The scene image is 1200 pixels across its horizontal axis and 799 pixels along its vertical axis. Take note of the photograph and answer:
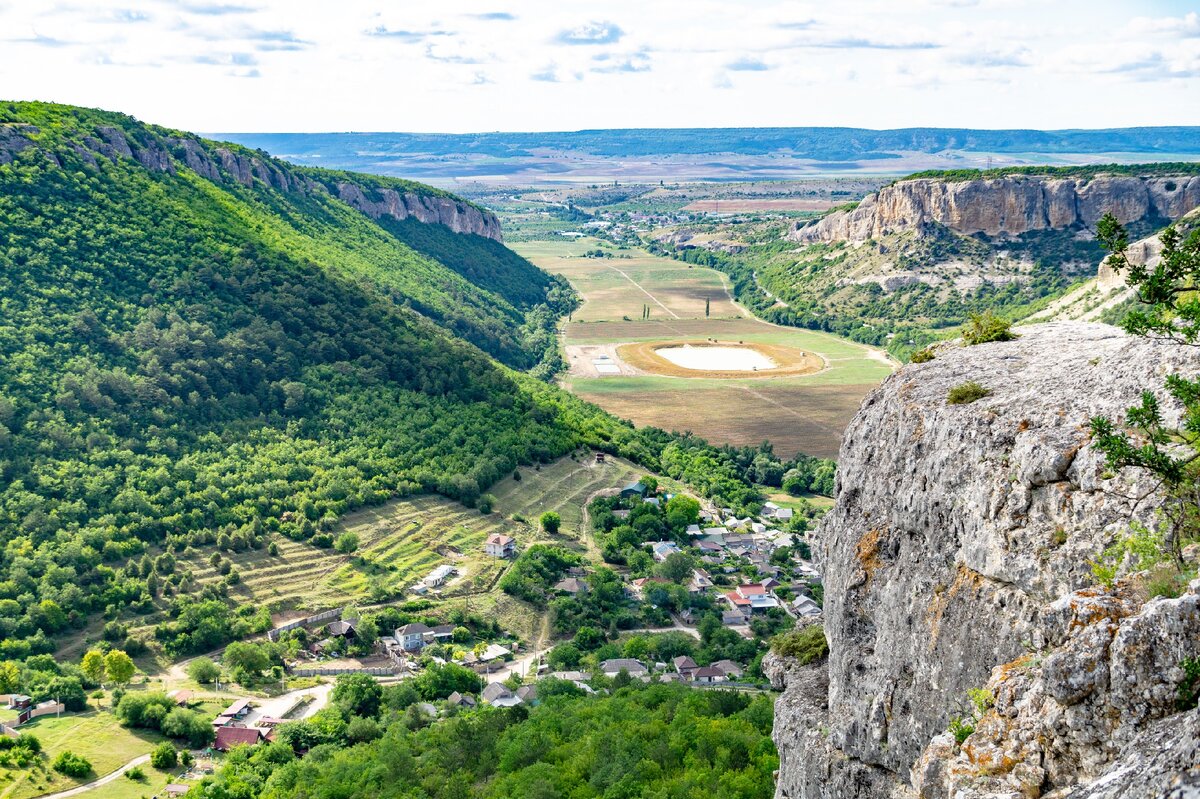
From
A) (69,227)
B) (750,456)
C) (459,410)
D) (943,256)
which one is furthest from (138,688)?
(943,256)

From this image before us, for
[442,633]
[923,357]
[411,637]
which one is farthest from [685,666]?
[923,357]

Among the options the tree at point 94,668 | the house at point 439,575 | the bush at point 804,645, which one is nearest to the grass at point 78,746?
the tree at point 94,668

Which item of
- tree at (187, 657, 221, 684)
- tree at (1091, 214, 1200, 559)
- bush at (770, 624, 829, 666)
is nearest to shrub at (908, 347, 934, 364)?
bush at (770, 624, 829, 666)

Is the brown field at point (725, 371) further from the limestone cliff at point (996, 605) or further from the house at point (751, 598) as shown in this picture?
the limestone cliff at point (996, 605)

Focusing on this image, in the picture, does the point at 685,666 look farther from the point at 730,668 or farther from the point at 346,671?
the point at 346,671

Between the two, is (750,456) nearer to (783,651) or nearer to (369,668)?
(369,668)

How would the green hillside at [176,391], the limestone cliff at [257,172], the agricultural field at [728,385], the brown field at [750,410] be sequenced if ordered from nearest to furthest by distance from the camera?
the green hillside at [176,391], the limestone cliff at [257,172], the brown field at [750,410], the agricultural field at [728,385]
